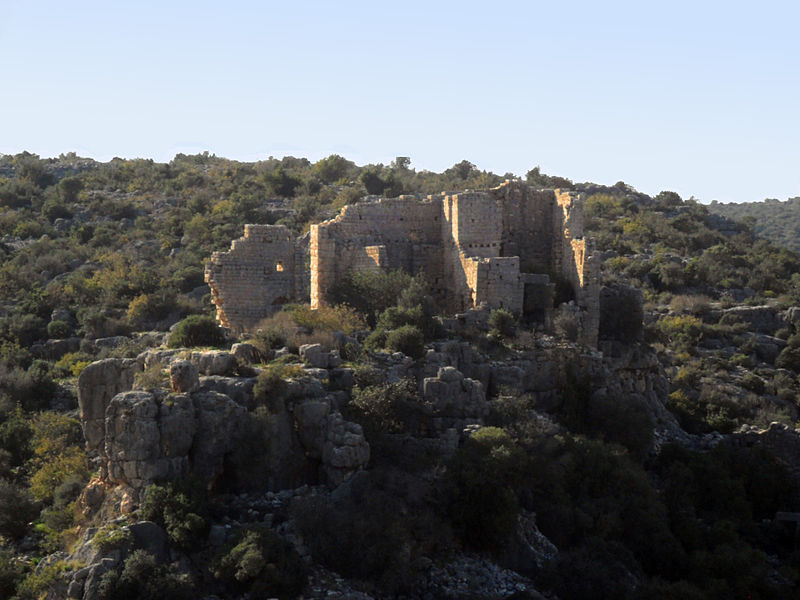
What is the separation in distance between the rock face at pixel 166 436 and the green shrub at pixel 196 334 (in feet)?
13.8

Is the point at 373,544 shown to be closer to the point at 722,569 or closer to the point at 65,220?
the point at 722,569

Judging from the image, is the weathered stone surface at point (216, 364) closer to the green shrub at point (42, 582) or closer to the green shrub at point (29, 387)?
the green shrub at point (42, 582)

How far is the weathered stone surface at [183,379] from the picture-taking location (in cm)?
2003

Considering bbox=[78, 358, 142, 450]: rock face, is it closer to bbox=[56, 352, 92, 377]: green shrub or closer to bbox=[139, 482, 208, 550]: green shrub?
bbox=[139, 482, 208, 550]: green shrub

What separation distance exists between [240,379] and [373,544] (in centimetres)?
416

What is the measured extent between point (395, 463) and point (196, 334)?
6003 millimetres

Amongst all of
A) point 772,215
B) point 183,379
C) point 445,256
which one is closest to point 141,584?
point 183,379

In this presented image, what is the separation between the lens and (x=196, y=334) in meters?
24.2

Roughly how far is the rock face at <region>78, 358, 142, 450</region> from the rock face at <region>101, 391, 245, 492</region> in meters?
2.12

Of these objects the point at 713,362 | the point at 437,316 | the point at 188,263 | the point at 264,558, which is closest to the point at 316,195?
the point at 188,263

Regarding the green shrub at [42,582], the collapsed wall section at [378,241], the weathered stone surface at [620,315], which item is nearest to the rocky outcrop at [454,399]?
the collapsed wall section at [378,241]

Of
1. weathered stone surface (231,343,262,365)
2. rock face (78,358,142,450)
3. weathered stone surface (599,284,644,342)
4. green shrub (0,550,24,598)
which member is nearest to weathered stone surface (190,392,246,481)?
weathered stone surface (231,343,262,365)

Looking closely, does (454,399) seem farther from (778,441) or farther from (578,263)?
(778,441)

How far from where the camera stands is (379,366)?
74.9 ft
